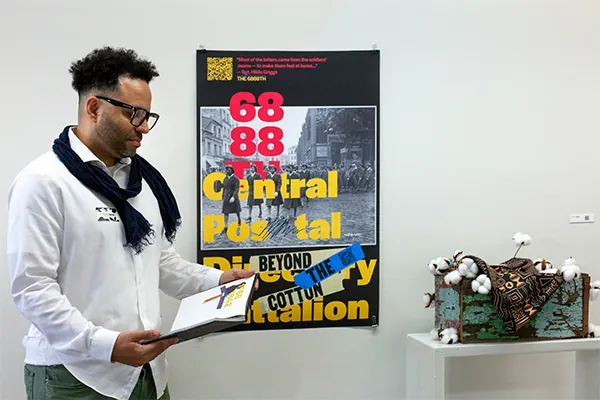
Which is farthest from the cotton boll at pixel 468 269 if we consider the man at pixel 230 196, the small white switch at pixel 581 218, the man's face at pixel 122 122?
the man's face at pixel 122 122

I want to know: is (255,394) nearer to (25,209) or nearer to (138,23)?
(25,209)

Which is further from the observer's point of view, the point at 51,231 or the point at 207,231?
the point at 207,231

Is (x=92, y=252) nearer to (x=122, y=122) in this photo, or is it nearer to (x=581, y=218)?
(x=122, y=122)

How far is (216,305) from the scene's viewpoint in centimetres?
159

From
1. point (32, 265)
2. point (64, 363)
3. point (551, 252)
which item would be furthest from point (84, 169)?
point (551, 252)

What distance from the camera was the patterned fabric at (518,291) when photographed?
6.66ft

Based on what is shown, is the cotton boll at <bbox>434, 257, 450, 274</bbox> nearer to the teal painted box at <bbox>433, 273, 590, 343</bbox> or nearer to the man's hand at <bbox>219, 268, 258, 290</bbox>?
the teal painted box at <bbox>433, 273, 590, 343</bbox>

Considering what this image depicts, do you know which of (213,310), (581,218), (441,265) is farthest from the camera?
(581,218)

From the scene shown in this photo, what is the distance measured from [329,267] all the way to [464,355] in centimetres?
63

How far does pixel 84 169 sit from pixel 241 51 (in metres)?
0.96

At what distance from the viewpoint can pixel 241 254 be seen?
2260mm

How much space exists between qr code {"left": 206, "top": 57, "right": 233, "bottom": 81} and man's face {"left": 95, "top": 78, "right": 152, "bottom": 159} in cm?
65

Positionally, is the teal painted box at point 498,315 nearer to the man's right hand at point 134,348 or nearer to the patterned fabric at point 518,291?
the patterned fabric at point 518,291

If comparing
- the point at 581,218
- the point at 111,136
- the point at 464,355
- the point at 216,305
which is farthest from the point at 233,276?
the point at 581,218
